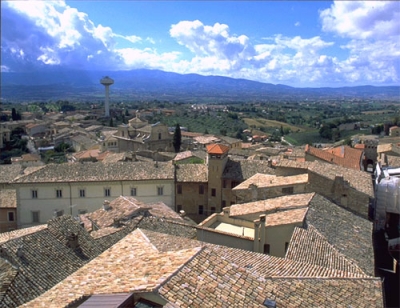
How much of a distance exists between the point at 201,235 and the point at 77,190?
46.8 feet

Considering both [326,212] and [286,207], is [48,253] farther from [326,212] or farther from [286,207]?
[326,212]

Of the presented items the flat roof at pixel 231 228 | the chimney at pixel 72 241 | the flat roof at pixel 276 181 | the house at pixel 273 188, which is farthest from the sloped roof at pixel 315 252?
the chimney at pixel 72 241

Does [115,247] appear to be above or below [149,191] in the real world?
above

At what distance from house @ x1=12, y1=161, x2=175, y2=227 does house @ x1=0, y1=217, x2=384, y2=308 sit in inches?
556

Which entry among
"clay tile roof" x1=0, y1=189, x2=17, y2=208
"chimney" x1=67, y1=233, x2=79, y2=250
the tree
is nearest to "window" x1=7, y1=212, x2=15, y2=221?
"clay tile roof" x1=0, y1=189, x2=17, y2=208

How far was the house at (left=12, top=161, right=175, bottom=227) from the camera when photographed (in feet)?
85.4

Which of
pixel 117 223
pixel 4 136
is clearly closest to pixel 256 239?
pixel 117 223

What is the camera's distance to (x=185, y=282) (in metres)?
6.92

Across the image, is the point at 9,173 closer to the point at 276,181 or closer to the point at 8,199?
the point at 8,199

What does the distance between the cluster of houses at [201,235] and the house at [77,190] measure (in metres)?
0.06

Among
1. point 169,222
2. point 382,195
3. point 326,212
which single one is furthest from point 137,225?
point 382,195

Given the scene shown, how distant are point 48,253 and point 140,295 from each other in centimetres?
854

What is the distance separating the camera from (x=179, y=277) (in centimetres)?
701

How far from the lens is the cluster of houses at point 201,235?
24.2 ft
